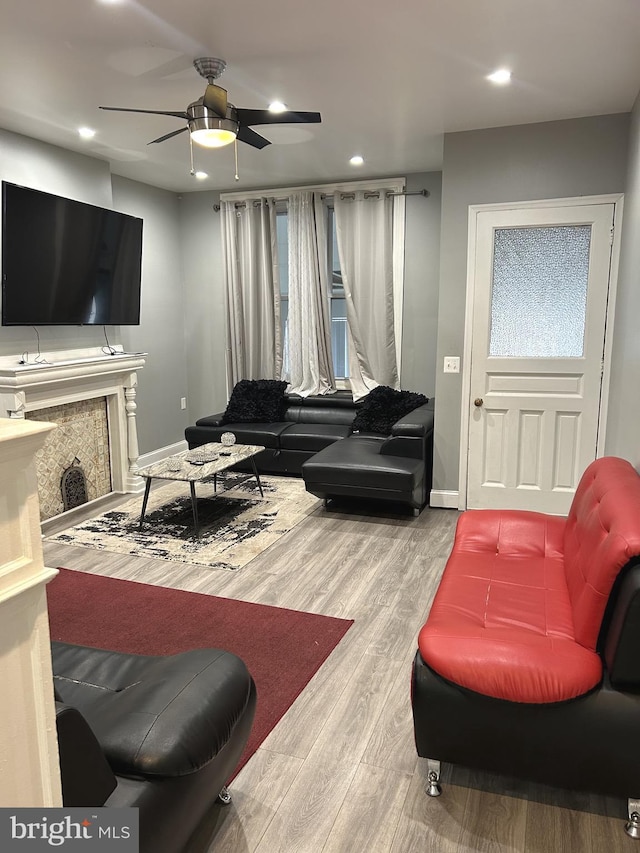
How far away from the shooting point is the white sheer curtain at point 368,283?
5809 mm

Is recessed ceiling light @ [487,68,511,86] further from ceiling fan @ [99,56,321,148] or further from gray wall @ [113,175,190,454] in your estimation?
gray wall @ [113,175,190,454]

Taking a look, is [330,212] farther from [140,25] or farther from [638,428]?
[638,428]

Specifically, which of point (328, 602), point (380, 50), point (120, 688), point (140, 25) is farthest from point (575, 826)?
point (140, 25)

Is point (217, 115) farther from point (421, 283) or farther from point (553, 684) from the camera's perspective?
point (421, 283)

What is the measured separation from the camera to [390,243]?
5.81 meters

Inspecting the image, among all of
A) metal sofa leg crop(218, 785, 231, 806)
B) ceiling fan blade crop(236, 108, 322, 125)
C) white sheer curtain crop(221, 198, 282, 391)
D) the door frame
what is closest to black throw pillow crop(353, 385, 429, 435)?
the door frame

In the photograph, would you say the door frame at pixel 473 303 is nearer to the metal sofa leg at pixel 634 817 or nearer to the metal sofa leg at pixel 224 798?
the metal sofa leg at pixel 634 817

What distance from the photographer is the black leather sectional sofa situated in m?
4.45

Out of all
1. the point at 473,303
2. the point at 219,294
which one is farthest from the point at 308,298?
the point at 473,303

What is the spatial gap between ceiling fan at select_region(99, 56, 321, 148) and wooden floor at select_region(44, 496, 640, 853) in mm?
2421

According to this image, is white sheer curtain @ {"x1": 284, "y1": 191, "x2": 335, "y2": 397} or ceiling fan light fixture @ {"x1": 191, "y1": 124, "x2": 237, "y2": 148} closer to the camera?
ceiling fan light fixture @ {"x1": 191, "y1": 124, "x2": 237, "y2": 148}

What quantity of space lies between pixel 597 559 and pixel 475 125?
10.7 feet

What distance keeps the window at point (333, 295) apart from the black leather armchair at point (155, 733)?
4721 mm

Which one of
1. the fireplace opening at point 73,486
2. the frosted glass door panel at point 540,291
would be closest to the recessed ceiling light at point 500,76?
the frosted glass door panel at point 540,291
